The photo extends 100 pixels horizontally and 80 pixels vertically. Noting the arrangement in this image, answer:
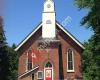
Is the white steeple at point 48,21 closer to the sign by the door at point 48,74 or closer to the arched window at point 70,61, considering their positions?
the arched window at point 70,61

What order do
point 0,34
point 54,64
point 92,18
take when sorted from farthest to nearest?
1. point 54,64
2. point 0,34
3. point 92,18

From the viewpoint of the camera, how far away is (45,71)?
54.6m

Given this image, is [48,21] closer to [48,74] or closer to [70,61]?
[70,61]

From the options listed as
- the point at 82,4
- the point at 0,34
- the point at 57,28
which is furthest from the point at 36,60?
the point at 82,4

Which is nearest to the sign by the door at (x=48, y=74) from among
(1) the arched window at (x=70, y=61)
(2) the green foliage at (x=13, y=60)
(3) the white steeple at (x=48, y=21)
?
(1) the arched window at (x=70, y=61)

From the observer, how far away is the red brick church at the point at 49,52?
54062 mm

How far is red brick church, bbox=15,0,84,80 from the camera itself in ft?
177

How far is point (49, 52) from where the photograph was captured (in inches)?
2126

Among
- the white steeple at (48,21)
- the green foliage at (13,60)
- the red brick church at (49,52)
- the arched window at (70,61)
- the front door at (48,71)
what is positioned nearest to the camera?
the green foliage at (13,60)

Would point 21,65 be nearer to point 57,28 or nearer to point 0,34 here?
point 57,28

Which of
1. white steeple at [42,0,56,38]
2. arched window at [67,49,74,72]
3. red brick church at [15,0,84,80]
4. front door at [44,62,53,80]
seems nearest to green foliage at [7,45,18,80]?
red brick church at [15,0,84,80]

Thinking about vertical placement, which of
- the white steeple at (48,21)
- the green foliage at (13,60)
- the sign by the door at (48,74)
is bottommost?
the sign by the door at (48,74)

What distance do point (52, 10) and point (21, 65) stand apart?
28.1 ft

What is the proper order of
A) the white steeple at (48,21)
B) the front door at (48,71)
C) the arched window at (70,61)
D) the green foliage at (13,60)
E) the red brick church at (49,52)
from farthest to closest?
1. the arched window at (70,61)
2. the white steeple at (48,21)
3. the front door at (48,71)
4. the red brick church at (49,52)
5. the green foliage at (13,60)
